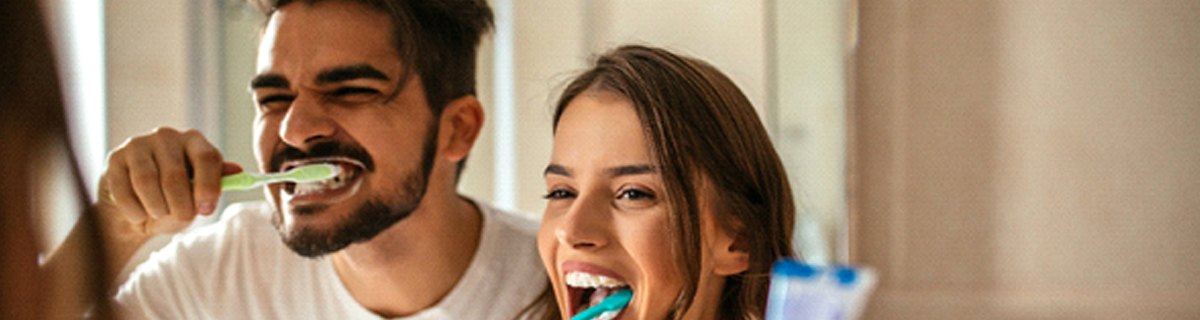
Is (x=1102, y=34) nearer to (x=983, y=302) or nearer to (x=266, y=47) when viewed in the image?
(x=983, y=302)

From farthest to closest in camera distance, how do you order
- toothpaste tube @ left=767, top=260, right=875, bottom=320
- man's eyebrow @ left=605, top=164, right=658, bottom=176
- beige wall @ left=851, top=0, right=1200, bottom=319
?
beige wall @ left=851, top=0, right=1200, bottom=319, man's eyebrow @ left=605, top=164, right=658, bottom=176, toothpaste tube @ left=767, top=260, right=875, bottom=320

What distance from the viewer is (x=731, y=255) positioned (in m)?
0.64

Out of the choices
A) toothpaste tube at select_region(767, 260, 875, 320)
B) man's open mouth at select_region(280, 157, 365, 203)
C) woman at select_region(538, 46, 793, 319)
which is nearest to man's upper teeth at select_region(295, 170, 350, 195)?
man's open mouth at select_region(280, 157, 365, 203)

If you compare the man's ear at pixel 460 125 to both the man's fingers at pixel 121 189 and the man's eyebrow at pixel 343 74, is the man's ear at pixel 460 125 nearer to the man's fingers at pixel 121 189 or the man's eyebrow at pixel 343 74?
the man's eyebrow at pixel 343 74

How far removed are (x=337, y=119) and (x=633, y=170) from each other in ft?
0.57

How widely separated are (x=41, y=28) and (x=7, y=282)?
90 millimetres

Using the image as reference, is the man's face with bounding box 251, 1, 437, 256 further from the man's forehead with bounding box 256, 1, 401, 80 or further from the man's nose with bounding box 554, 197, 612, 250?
the man's nose with bounding box 554, 197, 612, 250

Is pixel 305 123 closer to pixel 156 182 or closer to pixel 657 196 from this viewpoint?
pixel 156 182

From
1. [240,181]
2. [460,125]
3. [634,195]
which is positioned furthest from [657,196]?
[240,181]

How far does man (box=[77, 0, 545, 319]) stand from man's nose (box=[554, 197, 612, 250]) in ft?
0.21

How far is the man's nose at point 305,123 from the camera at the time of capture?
2.18 feet

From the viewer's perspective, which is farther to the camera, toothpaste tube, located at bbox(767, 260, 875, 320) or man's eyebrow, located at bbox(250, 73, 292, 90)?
man's eyebrow, located at bbox(250, 73, 292, 90)

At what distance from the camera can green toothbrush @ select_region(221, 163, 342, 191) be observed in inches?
26.4

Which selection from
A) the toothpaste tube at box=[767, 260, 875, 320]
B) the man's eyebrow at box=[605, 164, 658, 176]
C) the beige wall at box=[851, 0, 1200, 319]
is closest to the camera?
the toothpaste tube at box=[767, 260, 875, 320]
